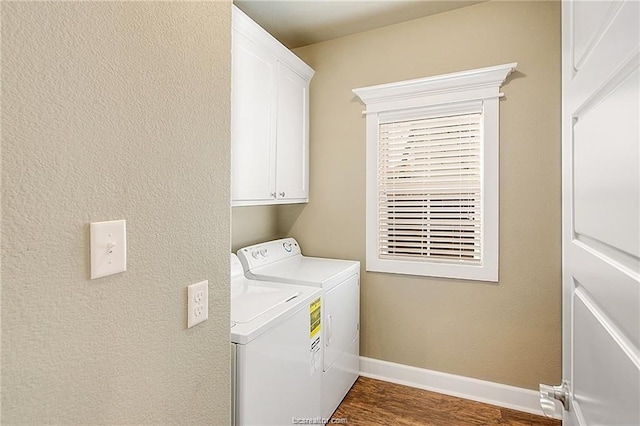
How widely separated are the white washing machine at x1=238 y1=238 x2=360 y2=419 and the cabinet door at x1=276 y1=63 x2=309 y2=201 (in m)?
0.44

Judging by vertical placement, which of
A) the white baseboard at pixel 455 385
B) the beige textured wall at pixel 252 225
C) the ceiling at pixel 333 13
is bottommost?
the white baseboard at pixel 455 385

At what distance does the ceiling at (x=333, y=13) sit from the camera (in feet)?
7.43

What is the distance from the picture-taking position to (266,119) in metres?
2.21

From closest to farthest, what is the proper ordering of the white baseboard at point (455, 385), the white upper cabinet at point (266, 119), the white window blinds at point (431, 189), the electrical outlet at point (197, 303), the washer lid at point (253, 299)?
the electrical outlet at point (197, 303), the washer lid at point (253, 299), the white upper cabinet at point (266, 119), the white baseboard at point (455, 385), the white window blinds at point (431, 189)

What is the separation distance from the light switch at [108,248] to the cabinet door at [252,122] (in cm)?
115

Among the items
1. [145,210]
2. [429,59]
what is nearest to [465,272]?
[429,59]

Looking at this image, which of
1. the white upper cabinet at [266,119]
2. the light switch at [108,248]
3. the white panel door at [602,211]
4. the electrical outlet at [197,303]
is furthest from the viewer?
the white upper cabinet at [266,119]

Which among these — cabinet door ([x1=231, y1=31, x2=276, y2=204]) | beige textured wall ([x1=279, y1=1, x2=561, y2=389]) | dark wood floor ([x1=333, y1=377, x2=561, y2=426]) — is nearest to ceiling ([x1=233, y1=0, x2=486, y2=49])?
beige textured wall ([x1=279, y1=1, x2=561, y2=389])

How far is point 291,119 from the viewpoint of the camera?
252 centimetres

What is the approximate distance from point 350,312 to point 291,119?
4.79 ft

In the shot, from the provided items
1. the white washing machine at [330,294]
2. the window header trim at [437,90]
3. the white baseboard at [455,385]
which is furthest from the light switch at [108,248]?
the white baseboard at [455,385]

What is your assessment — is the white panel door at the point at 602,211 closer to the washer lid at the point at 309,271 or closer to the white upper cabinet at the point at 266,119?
the washer lid at the point at 309,271

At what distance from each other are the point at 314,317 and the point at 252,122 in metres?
1.20

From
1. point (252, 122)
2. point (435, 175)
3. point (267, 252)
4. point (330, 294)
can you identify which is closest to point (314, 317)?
point (330, 294)
